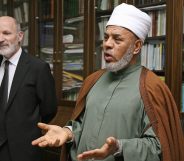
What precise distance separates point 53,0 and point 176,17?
4.72ft

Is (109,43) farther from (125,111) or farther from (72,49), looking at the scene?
(72,49)

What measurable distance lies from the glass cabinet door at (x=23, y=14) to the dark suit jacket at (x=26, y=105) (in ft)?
4.65

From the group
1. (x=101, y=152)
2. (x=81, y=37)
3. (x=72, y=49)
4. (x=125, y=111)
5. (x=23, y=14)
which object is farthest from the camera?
(x=23, y=14)

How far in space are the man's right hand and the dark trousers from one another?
0.80m

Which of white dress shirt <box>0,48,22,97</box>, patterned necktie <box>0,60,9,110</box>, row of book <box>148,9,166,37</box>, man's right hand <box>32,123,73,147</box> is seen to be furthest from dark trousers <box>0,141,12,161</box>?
row of book <box>148,9,166,37</box>

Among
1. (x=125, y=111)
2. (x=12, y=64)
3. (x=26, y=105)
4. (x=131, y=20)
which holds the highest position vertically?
(x=131, y=20)

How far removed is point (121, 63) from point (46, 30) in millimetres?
1989

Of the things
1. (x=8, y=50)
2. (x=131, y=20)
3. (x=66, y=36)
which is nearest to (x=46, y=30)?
(x=66, y=36)

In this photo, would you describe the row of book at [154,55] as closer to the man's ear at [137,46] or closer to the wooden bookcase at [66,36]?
the wooden bookcase at [66,36]

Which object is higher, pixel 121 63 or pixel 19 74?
pixel 121 63

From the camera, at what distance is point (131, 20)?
1.63m

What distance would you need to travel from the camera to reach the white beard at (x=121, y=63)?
158cm

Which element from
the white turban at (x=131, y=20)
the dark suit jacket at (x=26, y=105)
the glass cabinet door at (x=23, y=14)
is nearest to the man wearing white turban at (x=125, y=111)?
the white turban at (x=131, y=20)

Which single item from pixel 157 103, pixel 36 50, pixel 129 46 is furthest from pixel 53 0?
pixel 157 103
